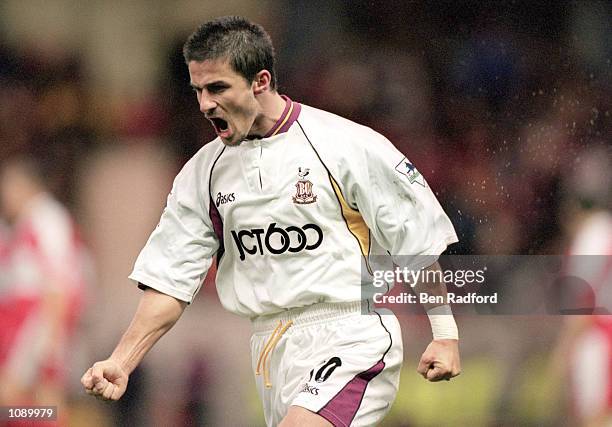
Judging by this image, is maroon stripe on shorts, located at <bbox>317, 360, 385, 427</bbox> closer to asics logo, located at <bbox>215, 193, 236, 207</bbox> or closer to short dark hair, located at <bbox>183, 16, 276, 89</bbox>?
asics logo, located at <bbox>215, 193, 236, 207</bbox>

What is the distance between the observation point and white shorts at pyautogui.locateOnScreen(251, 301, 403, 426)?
10.6 feet

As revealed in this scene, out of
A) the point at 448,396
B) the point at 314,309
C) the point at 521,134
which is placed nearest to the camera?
the point at 314,309

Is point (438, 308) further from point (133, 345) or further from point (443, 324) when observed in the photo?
point (133, 345)

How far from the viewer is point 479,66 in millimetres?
6164

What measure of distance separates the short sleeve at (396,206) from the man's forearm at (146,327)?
2.09 feet

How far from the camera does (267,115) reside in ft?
11.3

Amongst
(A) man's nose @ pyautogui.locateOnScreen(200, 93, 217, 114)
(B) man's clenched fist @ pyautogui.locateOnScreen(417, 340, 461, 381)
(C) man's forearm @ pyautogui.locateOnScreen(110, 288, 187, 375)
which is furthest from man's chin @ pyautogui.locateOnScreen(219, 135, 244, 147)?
(B) man's clenched fist @ pyautogui.locateOnScreen(417, 340, 461, 381)

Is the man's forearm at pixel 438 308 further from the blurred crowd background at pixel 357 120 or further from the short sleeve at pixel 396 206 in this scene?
the blurred crowd background at pixel 357 120

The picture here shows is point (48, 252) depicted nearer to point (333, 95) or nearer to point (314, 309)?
point (333, 95)

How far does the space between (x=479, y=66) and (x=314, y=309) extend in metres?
3.09

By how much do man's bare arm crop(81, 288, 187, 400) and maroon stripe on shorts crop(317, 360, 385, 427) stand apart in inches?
22.2

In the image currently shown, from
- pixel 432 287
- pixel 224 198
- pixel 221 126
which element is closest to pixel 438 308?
pixel 432 287

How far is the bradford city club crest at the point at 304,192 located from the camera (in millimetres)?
3361

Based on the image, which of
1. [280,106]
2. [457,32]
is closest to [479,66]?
[457,32]
